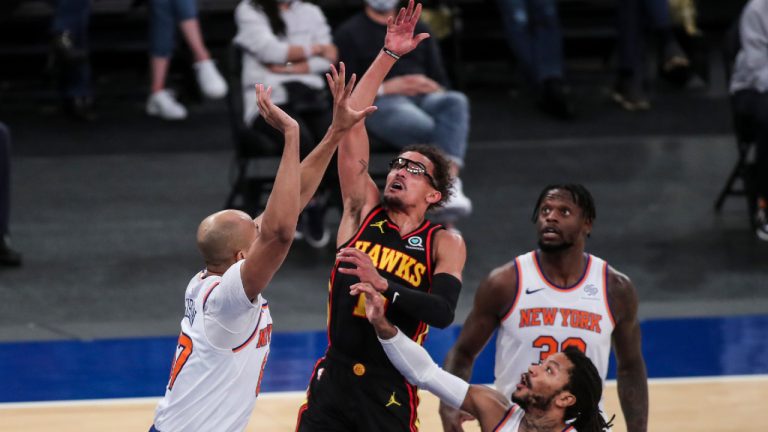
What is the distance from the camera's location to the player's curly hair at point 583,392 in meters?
4.50

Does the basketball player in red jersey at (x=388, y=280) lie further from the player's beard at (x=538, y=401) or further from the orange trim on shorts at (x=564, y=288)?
the orange trim on shorts at (x=564, y=288)

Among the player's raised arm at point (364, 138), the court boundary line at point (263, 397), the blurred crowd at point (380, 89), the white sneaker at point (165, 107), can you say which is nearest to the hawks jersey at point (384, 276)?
the player's raised arm at point (364, 138)

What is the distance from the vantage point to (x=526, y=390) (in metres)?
4.51

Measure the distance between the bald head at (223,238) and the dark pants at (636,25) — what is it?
24.3 feet

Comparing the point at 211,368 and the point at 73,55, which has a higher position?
the point at 211,368

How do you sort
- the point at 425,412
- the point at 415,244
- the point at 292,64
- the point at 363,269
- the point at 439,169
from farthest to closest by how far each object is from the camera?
the point at 292,64 → the point at 425,412 → the point at 439,169 → the point at 415,244 → the point at 363,269

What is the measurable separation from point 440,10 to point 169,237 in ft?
11.1

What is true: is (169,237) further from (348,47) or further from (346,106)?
(346,106)

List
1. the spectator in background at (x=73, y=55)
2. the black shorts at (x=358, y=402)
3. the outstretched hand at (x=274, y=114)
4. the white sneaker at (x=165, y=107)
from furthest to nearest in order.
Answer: the white sneaker at (x=165, y=107)
the spectator in background at (x=73, y=55)
the black shorts at (x=358, y=402)
the outstretched hand at (x=274, y=114)

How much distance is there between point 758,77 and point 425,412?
12.4ft

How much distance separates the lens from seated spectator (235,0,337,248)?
8.66m

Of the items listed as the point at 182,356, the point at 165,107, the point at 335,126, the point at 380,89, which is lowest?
the point at 165,107

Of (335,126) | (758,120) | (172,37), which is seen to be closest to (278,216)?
(335,126)

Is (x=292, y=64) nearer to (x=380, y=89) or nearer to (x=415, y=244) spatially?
(x=380, y=89)
